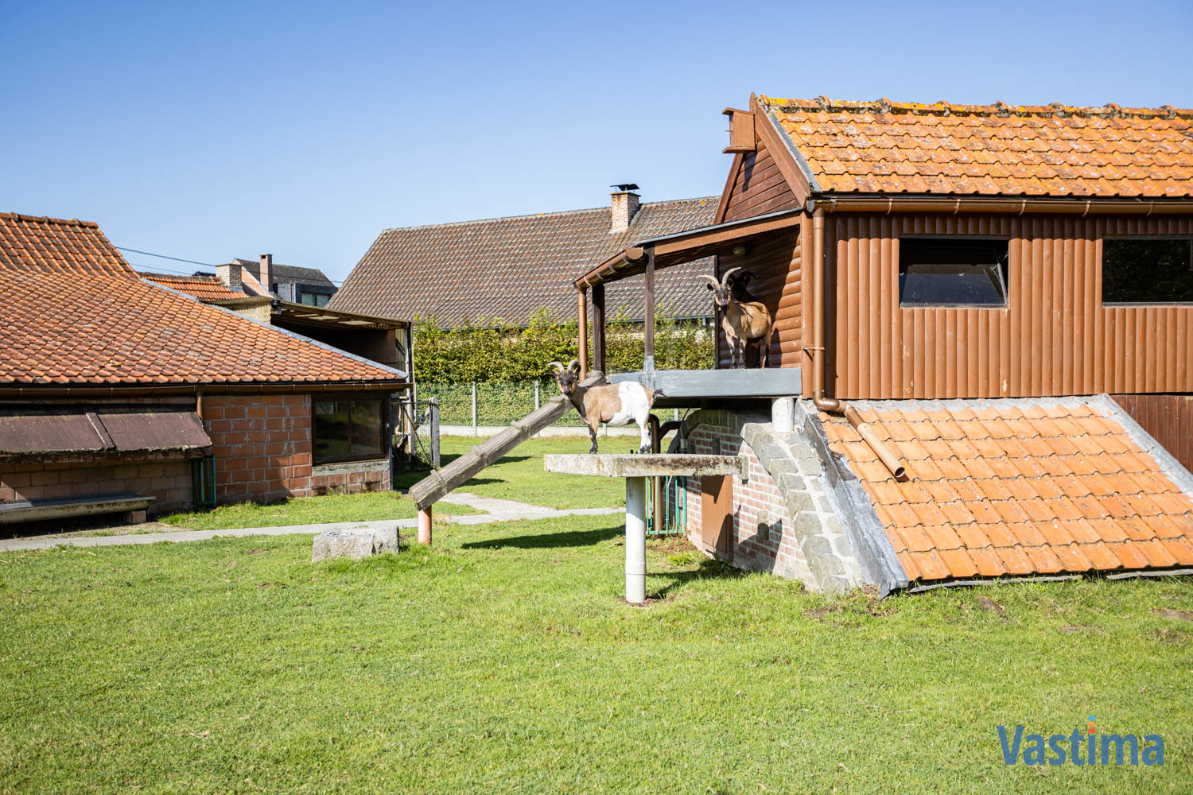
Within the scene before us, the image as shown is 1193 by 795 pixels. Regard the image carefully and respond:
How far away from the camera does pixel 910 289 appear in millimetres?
10133

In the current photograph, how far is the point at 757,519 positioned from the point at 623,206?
25.3 meters

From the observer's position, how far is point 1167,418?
10.3 metres

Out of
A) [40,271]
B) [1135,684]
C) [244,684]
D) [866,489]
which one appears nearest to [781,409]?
[866,489]

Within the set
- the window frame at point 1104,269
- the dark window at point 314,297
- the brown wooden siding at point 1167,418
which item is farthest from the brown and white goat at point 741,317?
the dark window at point 314,297

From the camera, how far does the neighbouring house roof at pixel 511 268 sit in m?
31.1

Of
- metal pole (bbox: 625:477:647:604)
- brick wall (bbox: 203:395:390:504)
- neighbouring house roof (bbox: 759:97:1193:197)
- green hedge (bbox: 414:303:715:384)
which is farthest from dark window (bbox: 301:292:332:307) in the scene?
metal pole (bbox: 625:477:647:604)

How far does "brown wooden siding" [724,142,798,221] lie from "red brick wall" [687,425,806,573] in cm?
285

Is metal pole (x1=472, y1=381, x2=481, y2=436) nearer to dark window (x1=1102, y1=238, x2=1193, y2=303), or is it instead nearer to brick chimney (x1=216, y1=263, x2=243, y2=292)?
brick chimney (x1=216, y1=263, x2=243, y2=292)

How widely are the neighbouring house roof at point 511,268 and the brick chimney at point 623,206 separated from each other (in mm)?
290

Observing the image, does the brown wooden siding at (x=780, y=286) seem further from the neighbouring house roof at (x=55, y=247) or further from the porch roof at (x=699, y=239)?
the neighbouring house roof at (x=55, y=247)

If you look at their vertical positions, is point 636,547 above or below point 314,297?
below

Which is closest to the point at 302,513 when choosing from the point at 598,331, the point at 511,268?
the point at 598,331

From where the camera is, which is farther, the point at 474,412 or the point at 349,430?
the point at 474,412

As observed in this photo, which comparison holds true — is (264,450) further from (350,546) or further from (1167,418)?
(1167,418)
